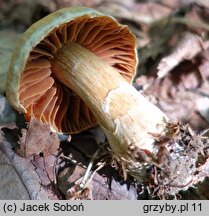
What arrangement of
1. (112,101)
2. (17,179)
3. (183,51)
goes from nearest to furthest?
(17,179), (112,101), (183,51)

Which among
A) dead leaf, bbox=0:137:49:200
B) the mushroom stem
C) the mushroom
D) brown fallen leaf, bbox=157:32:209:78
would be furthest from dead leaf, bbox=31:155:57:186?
brown fallen leaf, bbox=157:32:209:78

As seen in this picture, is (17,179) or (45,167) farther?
(45,167)

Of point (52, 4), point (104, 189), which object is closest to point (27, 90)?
point (104, 189)

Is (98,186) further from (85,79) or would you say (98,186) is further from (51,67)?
(51,67)

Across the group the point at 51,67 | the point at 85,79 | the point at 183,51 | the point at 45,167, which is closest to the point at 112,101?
the point at 85,79

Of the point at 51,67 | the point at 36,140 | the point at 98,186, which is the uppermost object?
the point at 51,67

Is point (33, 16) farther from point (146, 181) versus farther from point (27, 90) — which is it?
point (146, 181)

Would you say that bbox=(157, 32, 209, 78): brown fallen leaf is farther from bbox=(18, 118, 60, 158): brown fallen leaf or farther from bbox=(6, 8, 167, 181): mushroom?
bbox=(18, 118, 60, 158): brown fallen leaf

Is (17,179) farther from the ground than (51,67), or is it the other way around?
(51,67)
